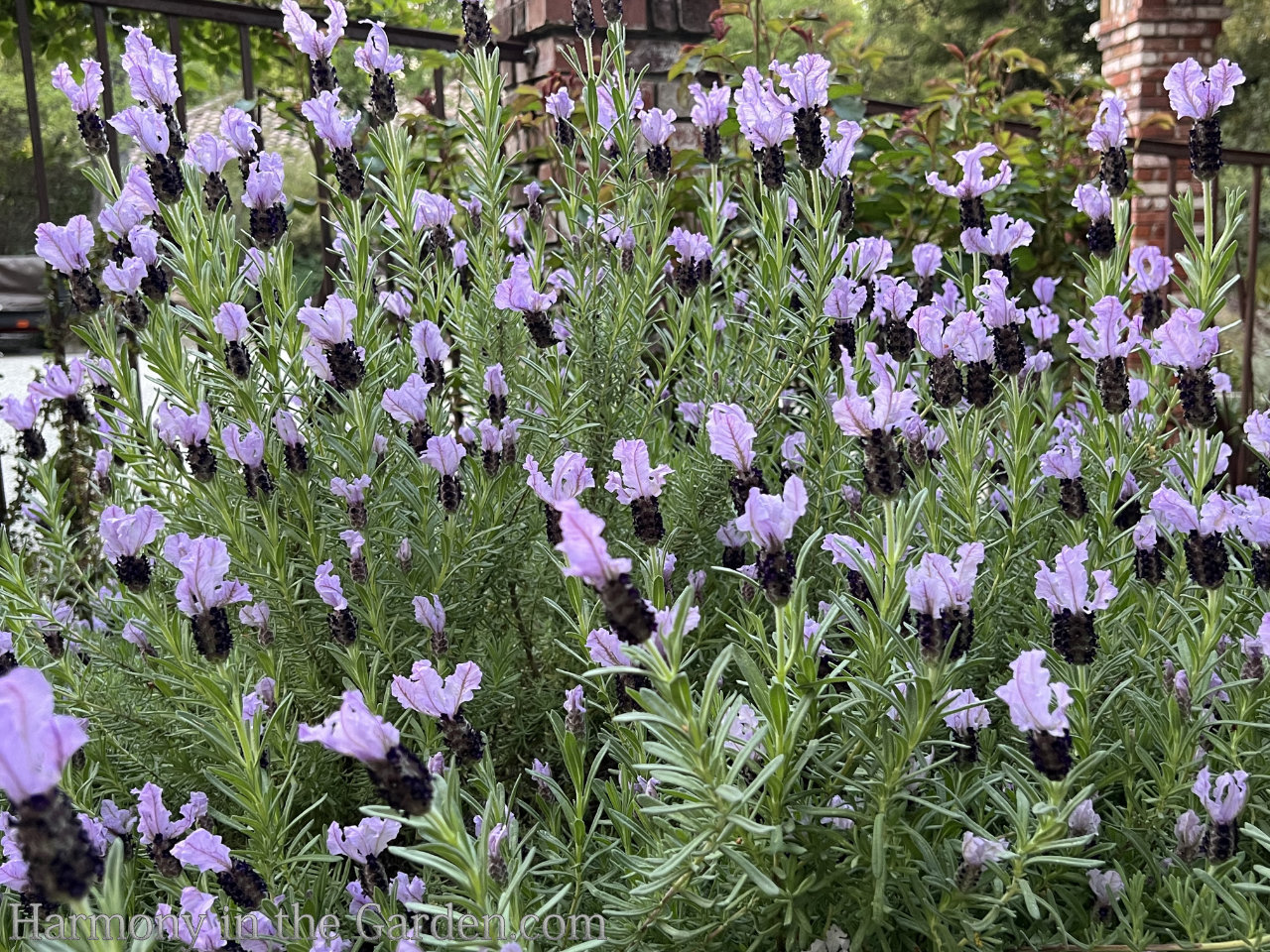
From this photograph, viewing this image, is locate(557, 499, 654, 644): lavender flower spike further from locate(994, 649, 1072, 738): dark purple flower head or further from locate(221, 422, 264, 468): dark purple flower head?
locate(221, 422, 264, 468): dark purple flower head

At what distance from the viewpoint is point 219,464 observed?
1725mm

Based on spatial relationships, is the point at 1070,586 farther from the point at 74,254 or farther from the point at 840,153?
the point at 74,254

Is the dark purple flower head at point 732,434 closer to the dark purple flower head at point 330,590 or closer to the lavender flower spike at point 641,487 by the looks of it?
the lavender flower spike at point 641,487

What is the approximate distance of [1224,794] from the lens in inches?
43.7

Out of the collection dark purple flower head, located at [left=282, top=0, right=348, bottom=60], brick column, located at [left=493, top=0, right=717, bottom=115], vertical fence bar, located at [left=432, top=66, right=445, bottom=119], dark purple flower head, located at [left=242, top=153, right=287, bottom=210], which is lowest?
dark purple flower head, located at [left=242, top=153, right=287, bottom=210]

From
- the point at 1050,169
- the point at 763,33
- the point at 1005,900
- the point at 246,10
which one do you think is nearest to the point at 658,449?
the point at 1005,900

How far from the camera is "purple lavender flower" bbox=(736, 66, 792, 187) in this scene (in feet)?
5.37

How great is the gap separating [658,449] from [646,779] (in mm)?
850

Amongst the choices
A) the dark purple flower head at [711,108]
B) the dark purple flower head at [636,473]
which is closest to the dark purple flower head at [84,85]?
the dark purple flower head at [711,108]

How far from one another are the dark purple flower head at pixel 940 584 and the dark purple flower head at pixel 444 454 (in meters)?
0.73

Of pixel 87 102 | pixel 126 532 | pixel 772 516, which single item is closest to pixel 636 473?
pixel 772 516

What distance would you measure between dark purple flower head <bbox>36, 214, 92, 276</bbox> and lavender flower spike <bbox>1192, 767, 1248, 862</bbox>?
1767 millimetres

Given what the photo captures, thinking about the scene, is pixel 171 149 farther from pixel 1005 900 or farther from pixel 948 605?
pixel 1005 900

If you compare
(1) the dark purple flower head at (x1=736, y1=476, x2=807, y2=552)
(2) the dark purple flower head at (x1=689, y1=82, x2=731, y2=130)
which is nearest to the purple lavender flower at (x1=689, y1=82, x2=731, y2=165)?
(2) the dark purple flower head at (x1=689, y1=82, x2=731, y2=130)
